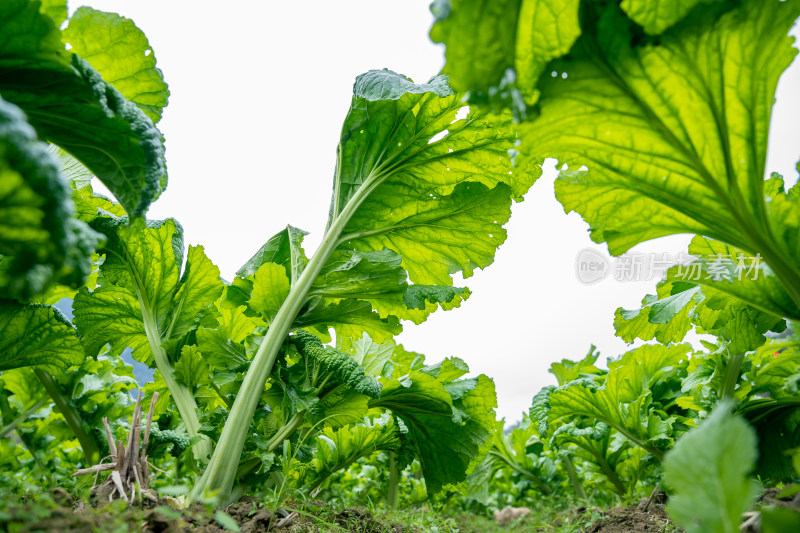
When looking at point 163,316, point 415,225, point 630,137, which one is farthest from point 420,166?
point 163,316

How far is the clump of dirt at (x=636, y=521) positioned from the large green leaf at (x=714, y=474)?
138cm

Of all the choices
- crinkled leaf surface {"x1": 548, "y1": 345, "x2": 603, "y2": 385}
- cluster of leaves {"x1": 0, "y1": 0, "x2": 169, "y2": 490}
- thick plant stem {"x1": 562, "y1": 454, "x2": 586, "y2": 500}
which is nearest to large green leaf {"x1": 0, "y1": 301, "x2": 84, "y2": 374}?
cluster of leaves {"x1": 0, "y1": 0, "x2": 169, "y2": 490}

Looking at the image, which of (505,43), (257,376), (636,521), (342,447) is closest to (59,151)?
(257,376)

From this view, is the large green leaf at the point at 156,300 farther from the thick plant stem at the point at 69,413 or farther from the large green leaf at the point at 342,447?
the large green leaf at the point at 342,447

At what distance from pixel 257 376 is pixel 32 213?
134 centimetres

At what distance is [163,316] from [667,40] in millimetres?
2239

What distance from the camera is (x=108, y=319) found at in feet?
7.42

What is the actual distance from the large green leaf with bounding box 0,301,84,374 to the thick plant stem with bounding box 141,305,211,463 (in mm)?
Answer: 278

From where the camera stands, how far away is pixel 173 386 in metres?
2.21

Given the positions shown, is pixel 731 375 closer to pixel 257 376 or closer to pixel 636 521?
pixel 636 521

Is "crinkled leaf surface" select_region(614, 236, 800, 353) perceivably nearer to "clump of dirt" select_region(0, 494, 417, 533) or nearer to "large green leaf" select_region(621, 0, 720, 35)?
"large green leaf" select_region(621, 0, 720, 35)

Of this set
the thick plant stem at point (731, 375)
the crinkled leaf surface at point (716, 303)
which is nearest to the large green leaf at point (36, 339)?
the crinkled leaf surface at point (716, 303)

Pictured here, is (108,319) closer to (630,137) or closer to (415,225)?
(415,225)

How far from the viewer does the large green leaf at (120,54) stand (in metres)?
1.49
